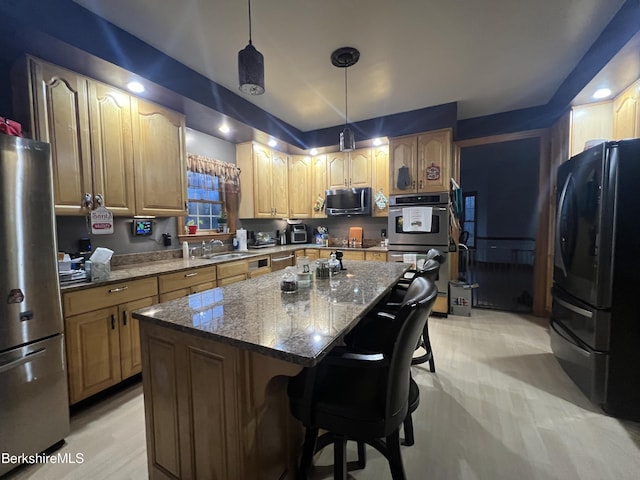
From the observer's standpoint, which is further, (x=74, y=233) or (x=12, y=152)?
(x=74, y=233)

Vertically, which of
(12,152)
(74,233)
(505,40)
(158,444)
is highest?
(505,40)

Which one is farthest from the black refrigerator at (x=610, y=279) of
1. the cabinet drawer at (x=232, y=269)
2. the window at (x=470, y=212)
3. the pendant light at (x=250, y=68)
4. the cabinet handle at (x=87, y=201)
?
the window at (x=470, y=212)

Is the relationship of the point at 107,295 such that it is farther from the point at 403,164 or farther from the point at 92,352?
the point at 403,164

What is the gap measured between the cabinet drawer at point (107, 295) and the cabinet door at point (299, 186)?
265 centimetres

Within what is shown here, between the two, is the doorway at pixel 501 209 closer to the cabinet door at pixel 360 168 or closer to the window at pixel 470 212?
the window at pixel 470 212

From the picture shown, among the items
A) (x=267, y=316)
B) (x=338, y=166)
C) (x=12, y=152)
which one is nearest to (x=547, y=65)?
(x=338, y=166)

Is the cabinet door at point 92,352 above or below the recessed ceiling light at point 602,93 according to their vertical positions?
below

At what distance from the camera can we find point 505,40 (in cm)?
221

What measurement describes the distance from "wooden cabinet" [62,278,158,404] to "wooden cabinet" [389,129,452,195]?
123 inches

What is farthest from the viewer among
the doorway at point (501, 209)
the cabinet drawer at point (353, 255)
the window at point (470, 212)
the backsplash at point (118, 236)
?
the window at point (470, 212)

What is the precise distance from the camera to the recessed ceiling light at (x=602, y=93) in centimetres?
246

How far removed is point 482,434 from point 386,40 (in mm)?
2862

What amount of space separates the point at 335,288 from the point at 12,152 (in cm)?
183

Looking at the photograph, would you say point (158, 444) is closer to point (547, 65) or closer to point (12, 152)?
point (12, 152)
